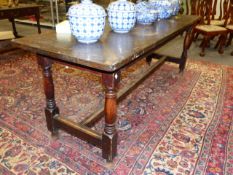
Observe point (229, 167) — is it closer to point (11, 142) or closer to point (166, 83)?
point (166, 83)

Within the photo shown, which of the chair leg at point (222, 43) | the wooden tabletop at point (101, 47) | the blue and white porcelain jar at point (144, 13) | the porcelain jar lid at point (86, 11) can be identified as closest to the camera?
the wooden tabletop at point (101, 47)

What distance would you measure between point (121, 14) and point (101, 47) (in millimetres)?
355

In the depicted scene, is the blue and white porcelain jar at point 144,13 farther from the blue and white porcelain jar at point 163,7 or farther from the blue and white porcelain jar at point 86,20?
the blue and white porcelain jar at point 86,20

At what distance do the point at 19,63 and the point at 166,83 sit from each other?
6.55ft

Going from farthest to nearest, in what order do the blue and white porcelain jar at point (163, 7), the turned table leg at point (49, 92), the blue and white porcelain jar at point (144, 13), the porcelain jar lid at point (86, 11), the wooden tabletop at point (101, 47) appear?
the blue and white porcelain jar at point (163, 7) → the blue and white porcelain jar at point (144, 13) → the turned table leg at point (49, 92) → the porcelain jar lid at point (86, 11) → the wooden tabletop at point (101, 47)

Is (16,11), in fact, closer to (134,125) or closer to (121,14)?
(121,14)

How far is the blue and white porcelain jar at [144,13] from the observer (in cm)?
195

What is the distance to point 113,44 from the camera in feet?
4.69

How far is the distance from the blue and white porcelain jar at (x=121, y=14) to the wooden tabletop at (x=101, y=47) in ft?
0.24

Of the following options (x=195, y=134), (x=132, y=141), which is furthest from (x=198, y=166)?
(x=132, y=141)

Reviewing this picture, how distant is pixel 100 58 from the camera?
1194 millimetres

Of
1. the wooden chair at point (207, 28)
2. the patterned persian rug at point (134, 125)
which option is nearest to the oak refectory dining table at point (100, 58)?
the patterned persian rug at point (134, 125)

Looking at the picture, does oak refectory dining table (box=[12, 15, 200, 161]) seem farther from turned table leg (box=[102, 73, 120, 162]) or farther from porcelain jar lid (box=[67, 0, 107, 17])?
porcelain jar lid (box=[67, 0, 107, 17])

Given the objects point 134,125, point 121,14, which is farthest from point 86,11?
point 134,125
